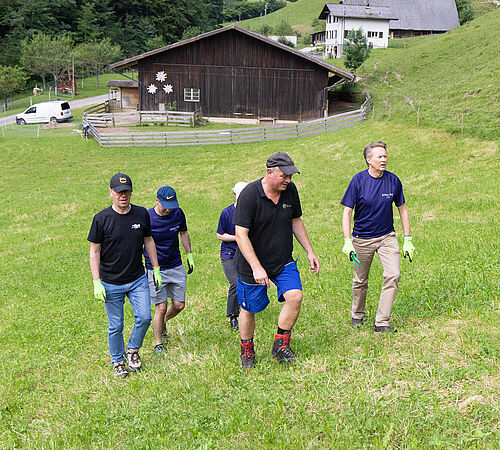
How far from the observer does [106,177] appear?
24562mm

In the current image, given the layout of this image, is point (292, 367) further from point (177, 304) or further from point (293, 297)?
point (177, 304)

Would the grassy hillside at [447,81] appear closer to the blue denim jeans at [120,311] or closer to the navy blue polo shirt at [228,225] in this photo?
the navy blue polo shirt at [228,225]

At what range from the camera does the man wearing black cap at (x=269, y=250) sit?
16.6 feet

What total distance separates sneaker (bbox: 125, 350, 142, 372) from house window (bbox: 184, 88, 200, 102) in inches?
1307

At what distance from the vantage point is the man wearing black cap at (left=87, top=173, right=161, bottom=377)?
236 inches

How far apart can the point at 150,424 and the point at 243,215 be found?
82.8 inches

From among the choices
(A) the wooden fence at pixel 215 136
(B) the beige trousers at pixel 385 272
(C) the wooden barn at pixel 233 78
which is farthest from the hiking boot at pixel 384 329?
(C) the wooden barn at pixel 233 78

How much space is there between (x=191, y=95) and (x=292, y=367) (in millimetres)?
34736

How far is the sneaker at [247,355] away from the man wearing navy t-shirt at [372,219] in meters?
1.57

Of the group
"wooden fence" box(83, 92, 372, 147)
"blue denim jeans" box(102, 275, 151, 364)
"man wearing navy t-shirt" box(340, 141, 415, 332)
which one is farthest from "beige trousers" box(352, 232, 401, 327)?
"wooden fence" box(83, 92, 372, 147)

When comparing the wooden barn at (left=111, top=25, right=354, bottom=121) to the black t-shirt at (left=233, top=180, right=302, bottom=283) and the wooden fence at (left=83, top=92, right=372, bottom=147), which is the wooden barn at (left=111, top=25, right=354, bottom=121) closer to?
the wooden fence at (left=83, top=92, right=372, bottom=147)

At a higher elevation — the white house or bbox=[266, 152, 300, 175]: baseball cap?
the white house

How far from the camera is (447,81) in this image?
33.3m

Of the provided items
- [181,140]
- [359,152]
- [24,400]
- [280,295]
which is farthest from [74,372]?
[181,140]
